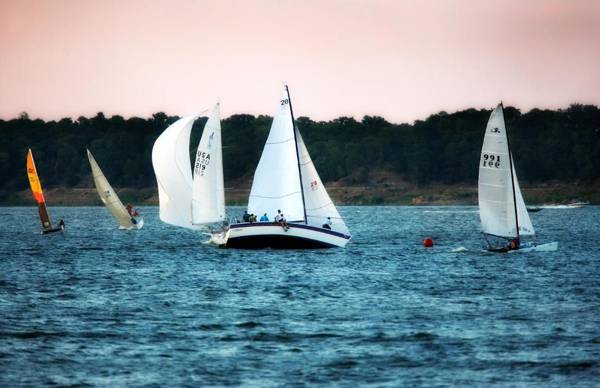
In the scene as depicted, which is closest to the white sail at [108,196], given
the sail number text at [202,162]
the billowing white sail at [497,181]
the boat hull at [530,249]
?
the sail number text at [202,162]

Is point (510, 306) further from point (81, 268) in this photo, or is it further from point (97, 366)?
point (81, 268)

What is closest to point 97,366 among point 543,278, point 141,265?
point 543,278

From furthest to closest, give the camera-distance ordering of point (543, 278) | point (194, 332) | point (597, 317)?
point (543, 278) < point (597, 317) < point (194, 332)

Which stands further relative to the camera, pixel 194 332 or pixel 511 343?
pixel 194 332

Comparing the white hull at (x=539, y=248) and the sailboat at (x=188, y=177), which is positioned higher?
the sailboat at (x=188, y=177)

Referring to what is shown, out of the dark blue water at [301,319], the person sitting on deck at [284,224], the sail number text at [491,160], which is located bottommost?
the dark blue water at [301,319]

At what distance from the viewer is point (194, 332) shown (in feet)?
133

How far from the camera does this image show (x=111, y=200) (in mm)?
103688

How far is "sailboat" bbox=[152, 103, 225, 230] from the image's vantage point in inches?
2985

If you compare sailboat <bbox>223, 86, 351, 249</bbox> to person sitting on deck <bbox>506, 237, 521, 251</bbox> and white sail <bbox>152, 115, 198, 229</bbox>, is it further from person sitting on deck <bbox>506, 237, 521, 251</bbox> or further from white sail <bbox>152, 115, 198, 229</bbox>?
person sitting on deck <bbox>506, 237, 521, 251</bbox>

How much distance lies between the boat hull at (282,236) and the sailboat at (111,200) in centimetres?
3219

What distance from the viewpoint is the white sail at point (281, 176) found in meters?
68.9

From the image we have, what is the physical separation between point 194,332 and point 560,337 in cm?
1208

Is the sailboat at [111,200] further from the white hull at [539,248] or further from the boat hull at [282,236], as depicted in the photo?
the white hull at [539,248]
